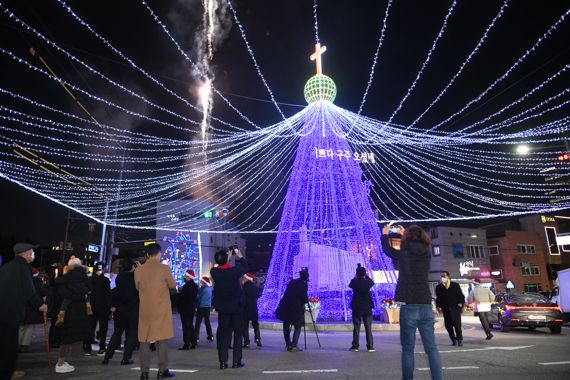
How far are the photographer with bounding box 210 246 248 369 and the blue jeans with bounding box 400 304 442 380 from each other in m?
2.96

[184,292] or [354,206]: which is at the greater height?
[354,206]

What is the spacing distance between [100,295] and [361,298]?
18.4ft

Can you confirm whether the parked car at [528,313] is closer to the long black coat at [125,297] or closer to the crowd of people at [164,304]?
the crowd of people at [164,304]

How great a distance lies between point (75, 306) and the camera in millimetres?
6719

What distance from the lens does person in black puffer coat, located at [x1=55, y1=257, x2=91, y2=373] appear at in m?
6.39

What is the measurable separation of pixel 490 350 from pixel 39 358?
8.75 meters

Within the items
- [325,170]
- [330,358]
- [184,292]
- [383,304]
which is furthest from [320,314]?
[330,358]

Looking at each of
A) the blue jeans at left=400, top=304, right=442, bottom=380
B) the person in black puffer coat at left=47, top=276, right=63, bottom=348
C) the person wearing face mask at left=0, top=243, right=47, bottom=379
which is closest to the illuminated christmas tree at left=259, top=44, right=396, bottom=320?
the person in black puffer coat at left=47, top=276, right=63, bottom=348

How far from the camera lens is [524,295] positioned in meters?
13.7

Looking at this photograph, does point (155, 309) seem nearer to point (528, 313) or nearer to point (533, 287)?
point (528, 313)

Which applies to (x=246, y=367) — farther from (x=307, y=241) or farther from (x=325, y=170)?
(x=325, y=170)

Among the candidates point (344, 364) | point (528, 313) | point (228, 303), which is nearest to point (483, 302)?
point (528, 313)

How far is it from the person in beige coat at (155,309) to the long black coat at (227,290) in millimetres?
888

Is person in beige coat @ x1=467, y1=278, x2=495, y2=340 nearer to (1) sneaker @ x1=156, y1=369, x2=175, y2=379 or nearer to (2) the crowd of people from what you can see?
(2) the crowd of people
